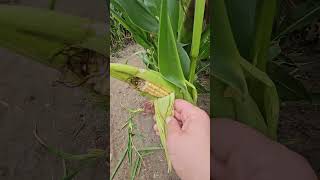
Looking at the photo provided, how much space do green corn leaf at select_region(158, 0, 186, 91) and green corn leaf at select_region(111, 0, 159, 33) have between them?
0.30 feet

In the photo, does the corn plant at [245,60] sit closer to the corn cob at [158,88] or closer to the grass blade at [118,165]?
the corn cob at [158,88]

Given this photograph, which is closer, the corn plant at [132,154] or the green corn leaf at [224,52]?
the green corn leaf at [224,52]

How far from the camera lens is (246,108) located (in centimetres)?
56

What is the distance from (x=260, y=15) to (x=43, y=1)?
0.54 m

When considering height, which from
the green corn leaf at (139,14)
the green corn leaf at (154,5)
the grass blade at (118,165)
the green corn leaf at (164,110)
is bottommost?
the grass blade at (118,165)

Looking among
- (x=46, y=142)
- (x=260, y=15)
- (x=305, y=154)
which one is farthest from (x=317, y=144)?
(x=46, y=142)

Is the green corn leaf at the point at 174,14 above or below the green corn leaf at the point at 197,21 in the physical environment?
above

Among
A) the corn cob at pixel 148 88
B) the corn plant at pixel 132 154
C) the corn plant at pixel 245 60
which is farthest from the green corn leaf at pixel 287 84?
the corn plant at pixel 132 154

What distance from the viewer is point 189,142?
0.61m

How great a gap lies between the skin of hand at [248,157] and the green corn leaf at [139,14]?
204mm

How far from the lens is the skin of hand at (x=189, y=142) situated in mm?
580

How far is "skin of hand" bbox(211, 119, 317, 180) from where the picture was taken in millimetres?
511

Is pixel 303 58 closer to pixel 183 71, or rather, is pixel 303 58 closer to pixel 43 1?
pixel 183 71

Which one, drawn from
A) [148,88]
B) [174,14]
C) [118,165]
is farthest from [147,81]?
[118,165]
